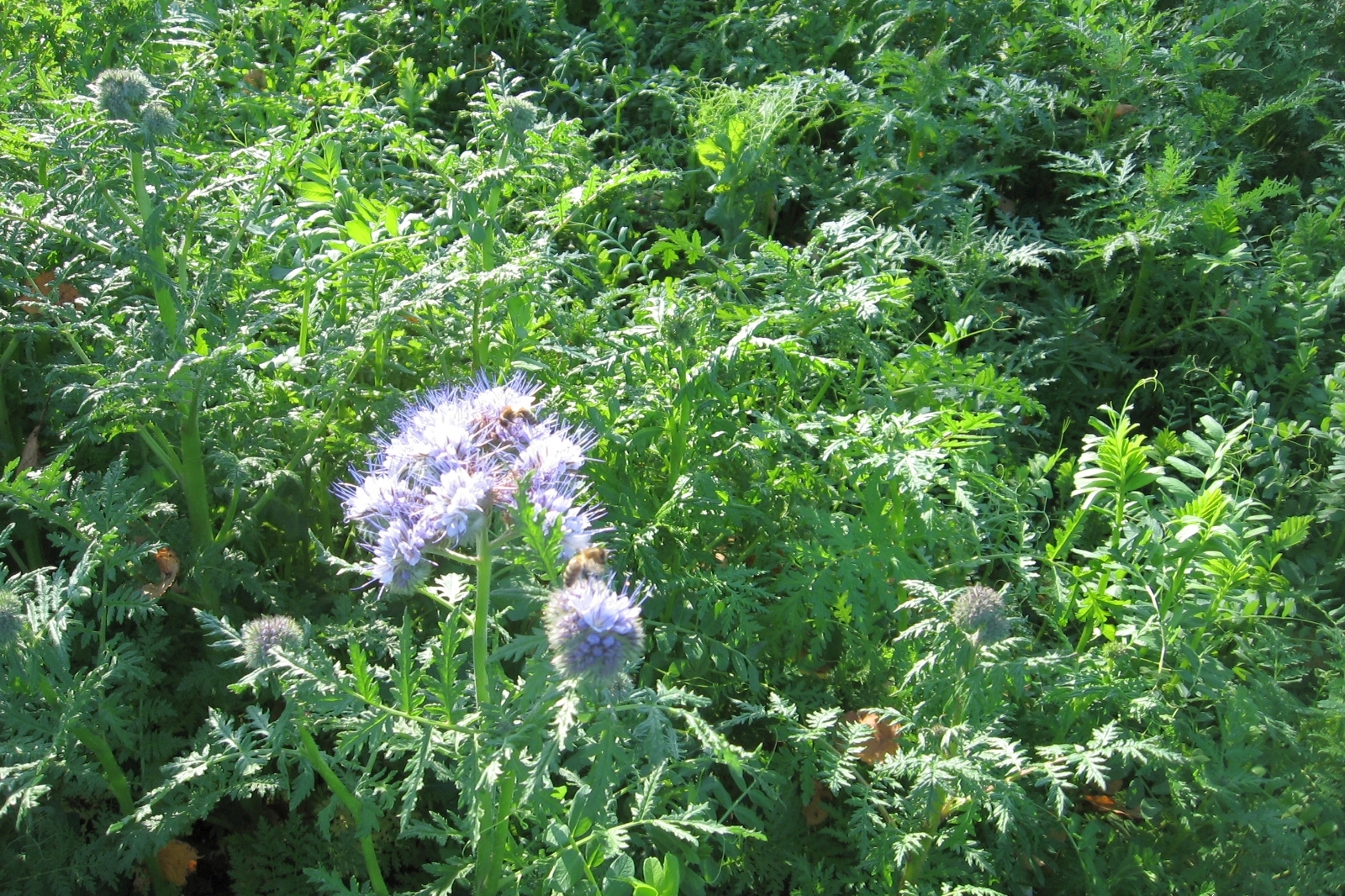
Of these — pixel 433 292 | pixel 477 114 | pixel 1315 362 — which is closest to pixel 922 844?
pixel 433 292

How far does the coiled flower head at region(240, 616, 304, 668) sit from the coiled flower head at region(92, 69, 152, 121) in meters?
1.22

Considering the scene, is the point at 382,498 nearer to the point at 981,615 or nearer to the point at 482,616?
the point at 482,616

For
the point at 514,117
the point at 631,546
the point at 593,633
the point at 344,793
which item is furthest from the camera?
the point at 514,117

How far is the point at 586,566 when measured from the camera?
5.41ft

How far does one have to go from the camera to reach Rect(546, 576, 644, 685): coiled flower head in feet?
5.20

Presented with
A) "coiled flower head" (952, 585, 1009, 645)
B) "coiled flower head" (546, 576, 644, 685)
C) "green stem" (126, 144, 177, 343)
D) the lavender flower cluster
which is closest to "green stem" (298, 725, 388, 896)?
the lavender flower cluster

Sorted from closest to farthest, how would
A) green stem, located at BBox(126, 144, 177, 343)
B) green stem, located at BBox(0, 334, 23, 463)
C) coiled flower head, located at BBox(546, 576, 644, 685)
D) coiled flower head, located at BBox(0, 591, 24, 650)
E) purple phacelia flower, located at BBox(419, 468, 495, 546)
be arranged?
coiled flower head, located at BBox(546, 576, 644, 685) → purple phacelia flower, located at BBox(419, 468, 495, 546) → coiled flower head, located at BBox(0, 591, 24, 650) → green stem, located at BBox(126, 144, 177, 343) → green stem, located at BBox(0, 334, 23, 463)

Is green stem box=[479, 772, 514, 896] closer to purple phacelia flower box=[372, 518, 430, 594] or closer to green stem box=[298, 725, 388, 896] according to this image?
green stem box=[298, 725, 388, 896]

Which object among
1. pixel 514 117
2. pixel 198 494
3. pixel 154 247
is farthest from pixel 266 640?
pixel 514 117

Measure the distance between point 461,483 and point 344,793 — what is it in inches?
26.9

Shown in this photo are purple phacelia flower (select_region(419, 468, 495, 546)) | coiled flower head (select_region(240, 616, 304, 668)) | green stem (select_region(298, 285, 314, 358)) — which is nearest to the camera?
purple phacelia flower (select_region(419, 468, 495, 546))

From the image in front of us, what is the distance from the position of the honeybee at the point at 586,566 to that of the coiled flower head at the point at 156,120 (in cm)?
147

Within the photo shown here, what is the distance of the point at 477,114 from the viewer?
3053mm

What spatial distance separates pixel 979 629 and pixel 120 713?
5.81 ft
